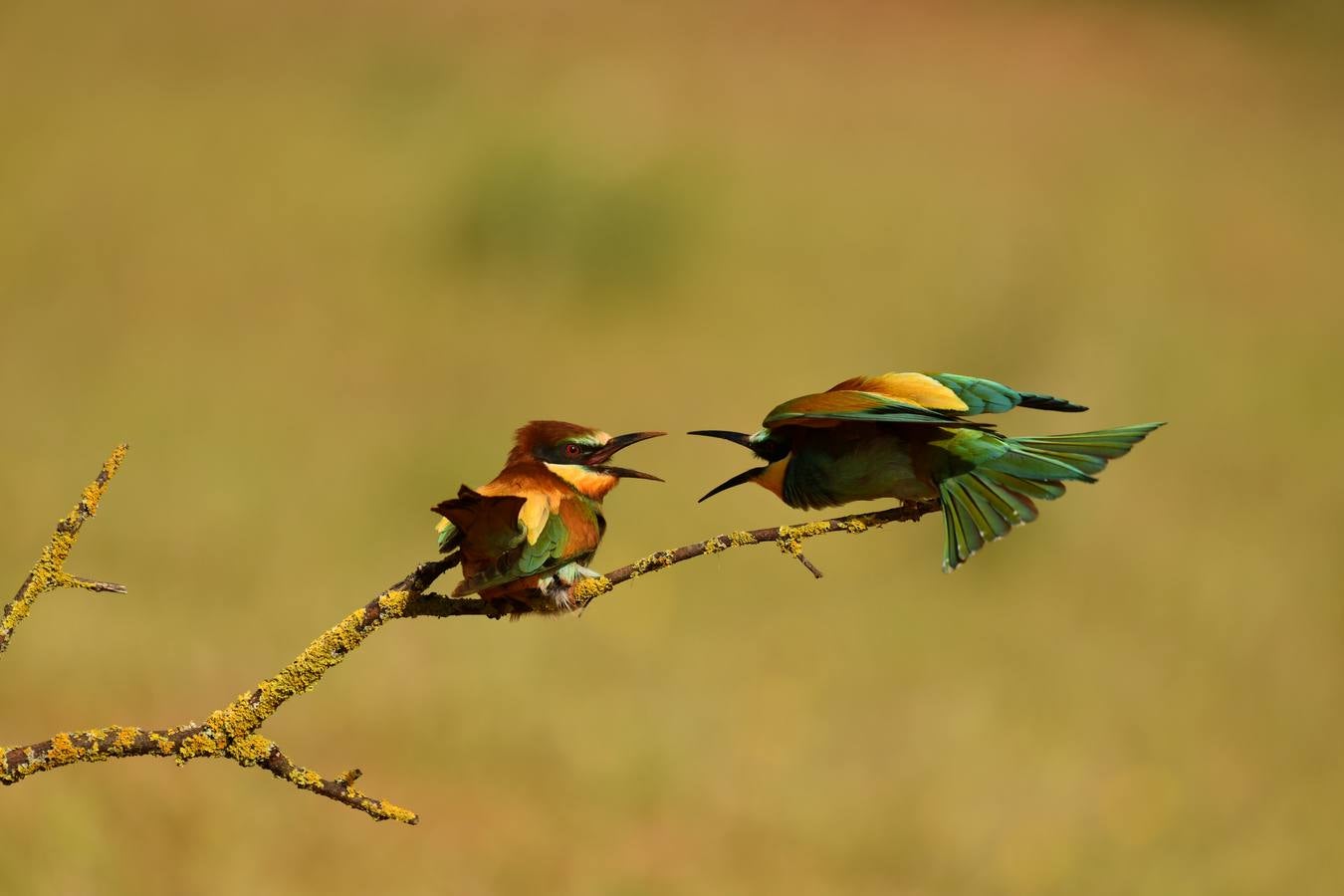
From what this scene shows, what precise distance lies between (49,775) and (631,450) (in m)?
1.97

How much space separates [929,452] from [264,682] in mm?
768

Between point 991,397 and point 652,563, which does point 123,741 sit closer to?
point 652,563

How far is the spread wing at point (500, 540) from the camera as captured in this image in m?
1.21

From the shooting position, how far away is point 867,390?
62.0 inches

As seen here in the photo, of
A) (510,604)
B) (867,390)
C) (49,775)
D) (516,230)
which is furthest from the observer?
(516,230)

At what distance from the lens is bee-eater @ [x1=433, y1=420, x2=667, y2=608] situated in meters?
1.23

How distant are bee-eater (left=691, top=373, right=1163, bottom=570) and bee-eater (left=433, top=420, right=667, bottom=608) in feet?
0.44

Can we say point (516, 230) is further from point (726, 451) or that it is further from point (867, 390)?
point (867, 390)

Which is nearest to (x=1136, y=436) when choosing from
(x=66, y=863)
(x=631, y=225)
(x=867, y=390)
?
(x=867, y=390)

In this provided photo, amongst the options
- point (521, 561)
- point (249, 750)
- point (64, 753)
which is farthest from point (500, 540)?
point (64, 753)

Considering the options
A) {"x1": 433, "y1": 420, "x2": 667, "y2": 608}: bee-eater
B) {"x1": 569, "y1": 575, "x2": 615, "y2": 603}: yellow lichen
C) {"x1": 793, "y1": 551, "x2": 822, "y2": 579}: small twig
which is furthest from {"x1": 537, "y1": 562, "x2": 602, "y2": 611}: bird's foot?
{"x1": 793, "y1": 551, "x2": 822, "y2": 579}: small twig

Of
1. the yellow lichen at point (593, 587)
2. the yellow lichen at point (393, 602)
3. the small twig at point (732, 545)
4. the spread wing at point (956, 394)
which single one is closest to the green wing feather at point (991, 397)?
the spread wing at point (956, 394)

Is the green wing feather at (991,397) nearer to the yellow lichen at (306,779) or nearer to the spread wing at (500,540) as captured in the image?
the spread wing at (500,540)

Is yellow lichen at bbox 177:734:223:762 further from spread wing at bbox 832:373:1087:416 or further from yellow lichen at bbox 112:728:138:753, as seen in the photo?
spread wing at bbox 832:373:1087:416
